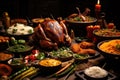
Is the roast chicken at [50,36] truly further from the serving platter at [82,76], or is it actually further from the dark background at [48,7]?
the dark background at [48,7]

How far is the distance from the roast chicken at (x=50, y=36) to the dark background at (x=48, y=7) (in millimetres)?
4211

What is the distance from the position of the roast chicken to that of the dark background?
4.21m

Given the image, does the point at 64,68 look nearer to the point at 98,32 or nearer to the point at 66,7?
the point at 98,32

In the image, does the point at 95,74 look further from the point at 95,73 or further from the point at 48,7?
the point at 48,7

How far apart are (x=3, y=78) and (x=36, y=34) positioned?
6.47 ft

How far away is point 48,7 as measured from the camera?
10.5 metres

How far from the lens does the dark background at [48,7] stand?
32.1ft

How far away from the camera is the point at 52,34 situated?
5766 mm

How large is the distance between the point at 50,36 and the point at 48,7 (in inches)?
196

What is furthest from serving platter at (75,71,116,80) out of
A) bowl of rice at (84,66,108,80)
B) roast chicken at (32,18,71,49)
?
roast chicken at (32,18,71,49)

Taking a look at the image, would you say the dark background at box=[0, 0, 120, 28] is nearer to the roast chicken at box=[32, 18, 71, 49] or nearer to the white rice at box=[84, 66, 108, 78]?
the roast chicken at box=[32, 18, 71, 49]

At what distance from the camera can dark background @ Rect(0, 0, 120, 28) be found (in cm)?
980

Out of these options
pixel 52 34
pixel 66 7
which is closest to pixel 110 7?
pixel 66 7

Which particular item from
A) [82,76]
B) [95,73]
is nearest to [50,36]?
[82,76]
